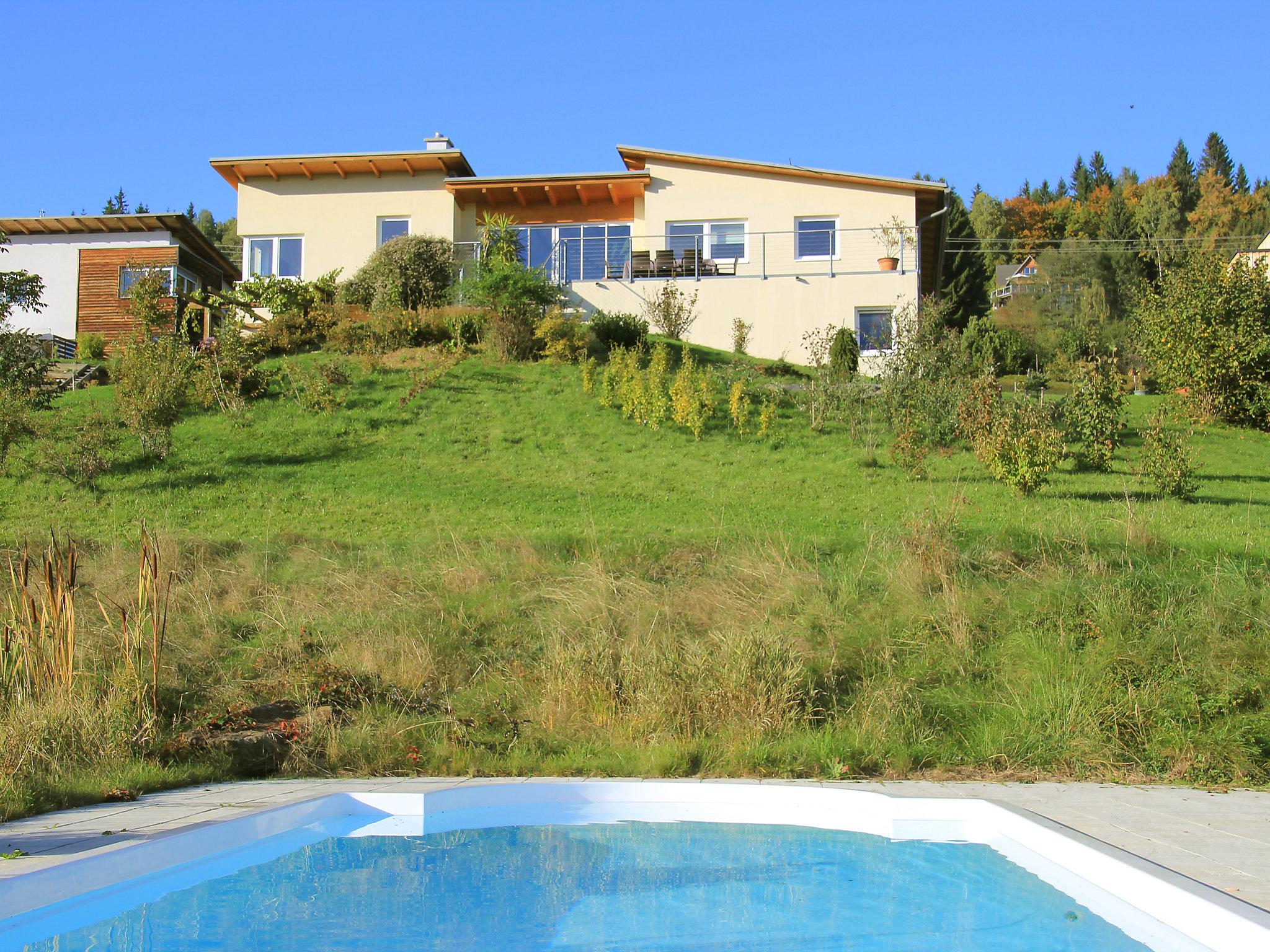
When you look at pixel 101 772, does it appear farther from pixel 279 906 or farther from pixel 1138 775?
pixel 1138 775

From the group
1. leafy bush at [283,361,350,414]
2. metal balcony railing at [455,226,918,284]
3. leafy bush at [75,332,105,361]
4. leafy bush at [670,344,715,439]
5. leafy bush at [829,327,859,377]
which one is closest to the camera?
leafy bush at [670,344,715,439]

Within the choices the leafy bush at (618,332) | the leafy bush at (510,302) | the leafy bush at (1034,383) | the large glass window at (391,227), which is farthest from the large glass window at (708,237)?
the leafy bush at (1034,383)

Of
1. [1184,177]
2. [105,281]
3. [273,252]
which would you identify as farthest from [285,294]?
[1184,177]

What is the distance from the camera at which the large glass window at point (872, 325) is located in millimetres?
22672

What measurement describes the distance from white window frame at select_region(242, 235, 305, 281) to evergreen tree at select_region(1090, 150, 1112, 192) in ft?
220

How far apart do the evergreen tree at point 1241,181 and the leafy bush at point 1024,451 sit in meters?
→ 72.4

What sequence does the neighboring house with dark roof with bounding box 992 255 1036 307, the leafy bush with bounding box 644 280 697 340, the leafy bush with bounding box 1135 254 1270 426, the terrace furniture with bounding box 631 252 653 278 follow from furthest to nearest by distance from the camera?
1. the neighboring house with dark roof with bounding box 992 255 1036 307
2. the terrace furniture with bounding box 631 252 653 278
3. the leafy bush with bounding box 644 280 697 340
4. the leafy bush with bounding box 1135 254 1270 426

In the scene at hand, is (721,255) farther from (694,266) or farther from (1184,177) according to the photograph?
(1184,177)

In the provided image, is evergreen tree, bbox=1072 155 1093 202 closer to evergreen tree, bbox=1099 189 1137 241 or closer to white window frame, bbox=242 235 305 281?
evergreen tree, bbox=1099 189 1137 241

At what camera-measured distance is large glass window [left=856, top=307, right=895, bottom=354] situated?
22672 mm

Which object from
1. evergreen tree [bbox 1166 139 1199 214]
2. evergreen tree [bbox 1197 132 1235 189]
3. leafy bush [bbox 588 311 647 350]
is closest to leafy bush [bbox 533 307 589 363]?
leafy bush [bbox 588 311 647 350]

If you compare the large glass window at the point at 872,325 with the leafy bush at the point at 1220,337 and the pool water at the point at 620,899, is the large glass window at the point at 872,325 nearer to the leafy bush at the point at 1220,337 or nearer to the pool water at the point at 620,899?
the leafy bush at the point at 1220,337

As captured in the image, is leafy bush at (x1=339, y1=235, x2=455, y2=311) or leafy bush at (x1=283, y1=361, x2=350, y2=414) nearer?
leafy bush at (x1=283, y1=361, x2=350, y2=414)

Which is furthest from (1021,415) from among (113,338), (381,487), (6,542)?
(113,338)
